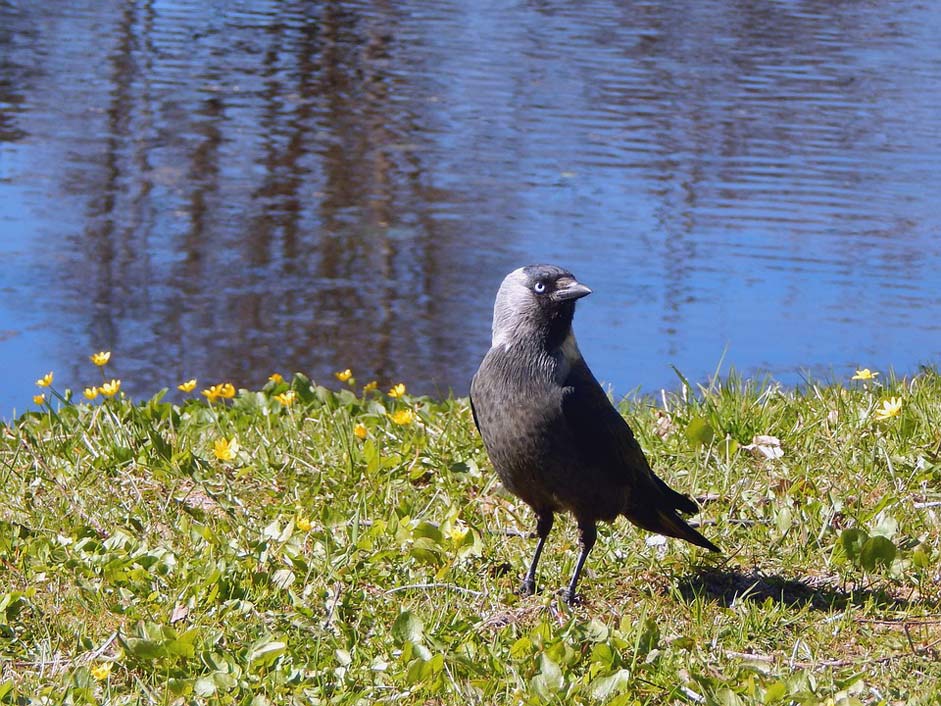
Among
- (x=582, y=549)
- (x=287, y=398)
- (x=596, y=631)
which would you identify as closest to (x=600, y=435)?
(x=582, y=549)

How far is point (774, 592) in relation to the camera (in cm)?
405

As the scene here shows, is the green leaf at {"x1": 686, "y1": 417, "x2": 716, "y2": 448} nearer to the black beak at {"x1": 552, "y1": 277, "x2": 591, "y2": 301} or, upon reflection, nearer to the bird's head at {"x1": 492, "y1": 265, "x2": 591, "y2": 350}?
the bird's head at {"x1": 492, "y1": 265, "x2": 591, "y2": 350}

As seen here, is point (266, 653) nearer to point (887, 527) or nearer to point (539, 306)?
point (539, 306)

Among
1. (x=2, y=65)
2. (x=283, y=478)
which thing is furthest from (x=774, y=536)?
(x=2, y=65)

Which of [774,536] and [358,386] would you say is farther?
[358,386]

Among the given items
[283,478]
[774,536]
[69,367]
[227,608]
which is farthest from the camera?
[69,367]

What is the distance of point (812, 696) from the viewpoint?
3.31 metres

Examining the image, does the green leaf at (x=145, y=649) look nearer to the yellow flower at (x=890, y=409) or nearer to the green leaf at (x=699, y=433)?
the green leaf at (x=699, y=433)

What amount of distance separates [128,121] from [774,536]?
8.41m

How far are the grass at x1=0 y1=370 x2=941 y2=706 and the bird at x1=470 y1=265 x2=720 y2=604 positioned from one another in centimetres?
30

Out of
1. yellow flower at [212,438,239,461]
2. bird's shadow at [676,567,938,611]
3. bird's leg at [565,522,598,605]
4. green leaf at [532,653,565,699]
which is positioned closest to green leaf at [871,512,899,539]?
bird's shadow at [676,567,938,611]

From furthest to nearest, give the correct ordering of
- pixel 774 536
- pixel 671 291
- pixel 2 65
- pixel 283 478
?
pixel 2 65, pixel 671 291, pixel 283 478, pixel 774 536

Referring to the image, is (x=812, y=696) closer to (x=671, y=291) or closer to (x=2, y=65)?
(x=671, y=291)

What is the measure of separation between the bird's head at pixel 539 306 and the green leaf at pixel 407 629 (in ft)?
2.82
